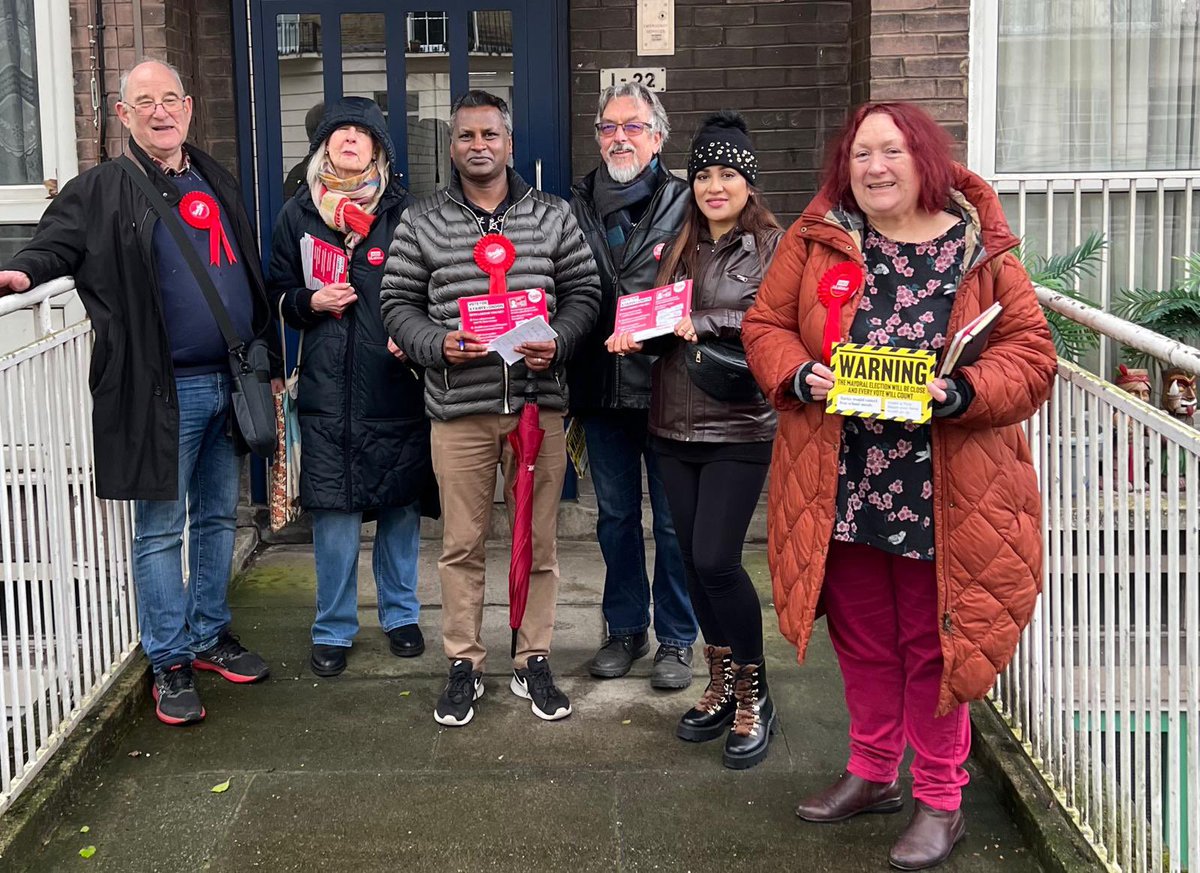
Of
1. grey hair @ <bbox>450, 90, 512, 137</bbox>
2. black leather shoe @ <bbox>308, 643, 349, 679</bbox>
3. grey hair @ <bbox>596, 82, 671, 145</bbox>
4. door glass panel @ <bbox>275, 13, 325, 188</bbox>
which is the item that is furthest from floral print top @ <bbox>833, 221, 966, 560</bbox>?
door glass panel @ <bbox>275, 13, 325, 188</bbox>

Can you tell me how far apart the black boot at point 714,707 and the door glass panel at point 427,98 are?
2920mm

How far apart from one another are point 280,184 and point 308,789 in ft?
10.7

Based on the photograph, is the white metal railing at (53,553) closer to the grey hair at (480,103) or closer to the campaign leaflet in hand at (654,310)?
the grey hair at (480,103)

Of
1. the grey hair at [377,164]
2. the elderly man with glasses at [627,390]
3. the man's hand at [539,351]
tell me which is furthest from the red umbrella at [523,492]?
the grey hair at [377,164]

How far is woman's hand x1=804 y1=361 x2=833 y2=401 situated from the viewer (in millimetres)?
3014

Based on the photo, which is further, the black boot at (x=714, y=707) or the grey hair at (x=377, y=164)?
the grey hair at (x=377, y=164)

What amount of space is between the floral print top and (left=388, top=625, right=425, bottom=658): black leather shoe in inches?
79.5

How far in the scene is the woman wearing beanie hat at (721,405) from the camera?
144 inches

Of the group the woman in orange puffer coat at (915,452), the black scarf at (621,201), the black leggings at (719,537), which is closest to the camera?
the woman in orange puffer coat at (915,452)

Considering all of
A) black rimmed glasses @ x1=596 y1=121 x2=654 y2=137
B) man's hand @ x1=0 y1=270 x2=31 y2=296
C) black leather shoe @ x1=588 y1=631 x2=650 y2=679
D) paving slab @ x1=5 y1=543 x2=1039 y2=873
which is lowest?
paving slab @ x1=5 y1=543 x2=1039 y2=873

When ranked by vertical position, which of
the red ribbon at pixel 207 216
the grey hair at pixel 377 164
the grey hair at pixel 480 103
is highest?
the grey hair at pixel 480 103

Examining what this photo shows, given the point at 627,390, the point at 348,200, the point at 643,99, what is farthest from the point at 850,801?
the point at 348,200

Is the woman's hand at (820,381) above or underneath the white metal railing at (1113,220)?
underneath

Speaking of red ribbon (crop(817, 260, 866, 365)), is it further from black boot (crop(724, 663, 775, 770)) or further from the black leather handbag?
black boot (crop(724, 663, 775, 770))
